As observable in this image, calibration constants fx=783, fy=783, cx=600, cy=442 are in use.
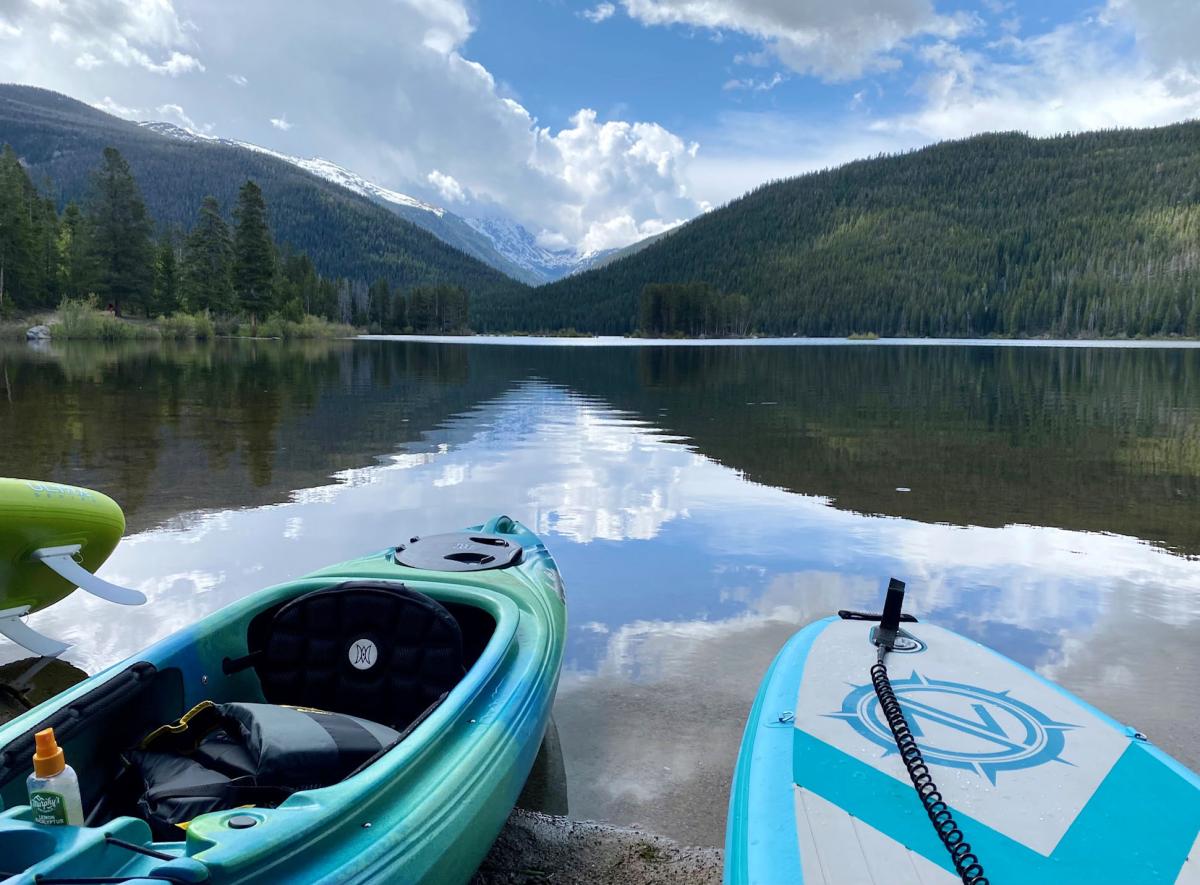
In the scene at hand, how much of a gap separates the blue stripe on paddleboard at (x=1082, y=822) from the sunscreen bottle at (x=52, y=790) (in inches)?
95.9

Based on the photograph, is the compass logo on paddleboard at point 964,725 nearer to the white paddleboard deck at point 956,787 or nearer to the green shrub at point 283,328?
the white paddleboard deck at point 956,787

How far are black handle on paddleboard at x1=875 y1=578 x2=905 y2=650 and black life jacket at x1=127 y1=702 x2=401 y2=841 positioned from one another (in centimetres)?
274

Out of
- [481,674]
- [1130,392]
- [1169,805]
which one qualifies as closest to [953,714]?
[1169,805]

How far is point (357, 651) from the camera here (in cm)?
395

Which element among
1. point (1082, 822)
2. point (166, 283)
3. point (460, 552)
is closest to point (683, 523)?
point (460, 552)

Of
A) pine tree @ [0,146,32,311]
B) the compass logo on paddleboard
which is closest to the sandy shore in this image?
the compass logo on paddleboard

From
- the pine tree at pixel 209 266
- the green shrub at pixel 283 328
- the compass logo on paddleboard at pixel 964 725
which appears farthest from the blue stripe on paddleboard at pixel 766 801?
the pine tree at pixel 209 266

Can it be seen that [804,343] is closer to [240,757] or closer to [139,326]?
[139,326]

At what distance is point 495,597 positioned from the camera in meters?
4.47

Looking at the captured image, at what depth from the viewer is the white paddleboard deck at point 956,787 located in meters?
2.60

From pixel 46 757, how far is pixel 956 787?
10.0ft

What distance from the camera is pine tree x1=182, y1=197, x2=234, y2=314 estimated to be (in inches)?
2972

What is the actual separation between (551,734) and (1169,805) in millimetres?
3148

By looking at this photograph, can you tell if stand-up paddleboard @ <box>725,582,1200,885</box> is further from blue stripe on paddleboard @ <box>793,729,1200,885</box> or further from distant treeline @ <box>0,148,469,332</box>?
distant treeline @ <box>0,148,469,332</box>
